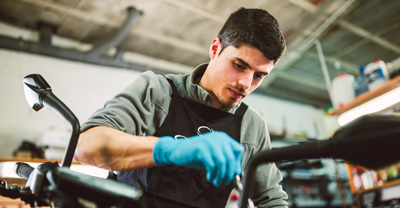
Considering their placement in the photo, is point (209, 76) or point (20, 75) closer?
point (209, 76)

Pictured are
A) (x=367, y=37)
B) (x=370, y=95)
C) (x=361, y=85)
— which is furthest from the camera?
(x=367, y=37)

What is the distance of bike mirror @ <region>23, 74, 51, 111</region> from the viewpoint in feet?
2.16

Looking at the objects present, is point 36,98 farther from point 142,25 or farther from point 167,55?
point 167,55

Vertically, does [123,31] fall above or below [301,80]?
above

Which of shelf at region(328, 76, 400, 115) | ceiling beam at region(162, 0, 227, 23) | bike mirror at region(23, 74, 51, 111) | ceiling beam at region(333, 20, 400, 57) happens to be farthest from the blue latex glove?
ceiling beam at region(333, 20, 400, 57)

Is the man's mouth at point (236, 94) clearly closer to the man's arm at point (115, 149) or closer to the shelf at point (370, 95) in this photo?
the man's arm at point (115, 149)

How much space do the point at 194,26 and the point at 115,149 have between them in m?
3.57

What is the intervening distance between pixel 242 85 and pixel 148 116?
0.44m

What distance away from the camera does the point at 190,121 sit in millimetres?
1214

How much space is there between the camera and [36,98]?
2.20 feet

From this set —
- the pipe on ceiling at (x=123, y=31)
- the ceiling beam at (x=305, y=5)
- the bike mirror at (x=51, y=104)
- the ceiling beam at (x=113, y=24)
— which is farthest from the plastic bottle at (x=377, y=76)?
the bike mirror at (x=51, y=104)

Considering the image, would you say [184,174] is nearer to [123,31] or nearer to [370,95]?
[370,95]

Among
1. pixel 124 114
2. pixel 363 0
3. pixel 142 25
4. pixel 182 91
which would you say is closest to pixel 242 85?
pixel 182 91

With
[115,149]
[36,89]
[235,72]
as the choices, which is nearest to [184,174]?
[115,149]
